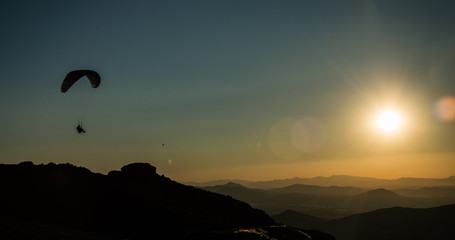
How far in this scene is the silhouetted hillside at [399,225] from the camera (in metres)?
138

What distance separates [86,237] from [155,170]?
31.7m

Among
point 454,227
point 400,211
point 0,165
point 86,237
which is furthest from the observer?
point 400,211

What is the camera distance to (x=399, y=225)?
156m

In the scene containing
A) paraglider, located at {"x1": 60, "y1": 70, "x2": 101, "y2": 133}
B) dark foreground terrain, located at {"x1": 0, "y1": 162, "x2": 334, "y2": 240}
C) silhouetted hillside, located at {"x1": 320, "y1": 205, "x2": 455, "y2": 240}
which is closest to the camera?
dark foreground terrain, located at {"x1": 0, "y1": 162, "x2": 334, "y2": 240}

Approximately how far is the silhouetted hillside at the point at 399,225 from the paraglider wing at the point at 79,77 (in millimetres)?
143633

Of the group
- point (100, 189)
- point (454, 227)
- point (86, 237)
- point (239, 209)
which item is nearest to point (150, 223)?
point (100, 189)

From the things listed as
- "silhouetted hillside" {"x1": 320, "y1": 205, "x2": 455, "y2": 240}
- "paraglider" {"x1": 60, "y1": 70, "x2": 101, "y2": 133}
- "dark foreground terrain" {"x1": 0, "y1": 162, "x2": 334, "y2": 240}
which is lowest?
"silhouetted hillside" {"x1": 320, "y1": 205, "x2": 455, "y2": 240}

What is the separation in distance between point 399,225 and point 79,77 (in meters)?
163

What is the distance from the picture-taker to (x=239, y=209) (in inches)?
1907

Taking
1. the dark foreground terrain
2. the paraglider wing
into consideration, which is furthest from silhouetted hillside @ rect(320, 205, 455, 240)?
the paraglider wing

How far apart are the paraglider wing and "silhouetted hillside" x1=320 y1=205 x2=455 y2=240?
143633 mm

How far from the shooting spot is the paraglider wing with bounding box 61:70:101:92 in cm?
3762

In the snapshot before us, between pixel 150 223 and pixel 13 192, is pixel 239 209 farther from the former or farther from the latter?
pixel 13 192

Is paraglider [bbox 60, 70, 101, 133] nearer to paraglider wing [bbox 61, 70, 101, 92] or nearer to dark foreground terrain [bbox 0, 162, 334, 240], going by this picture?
paraglider wing [bbox 61, 70, 101, 92]
